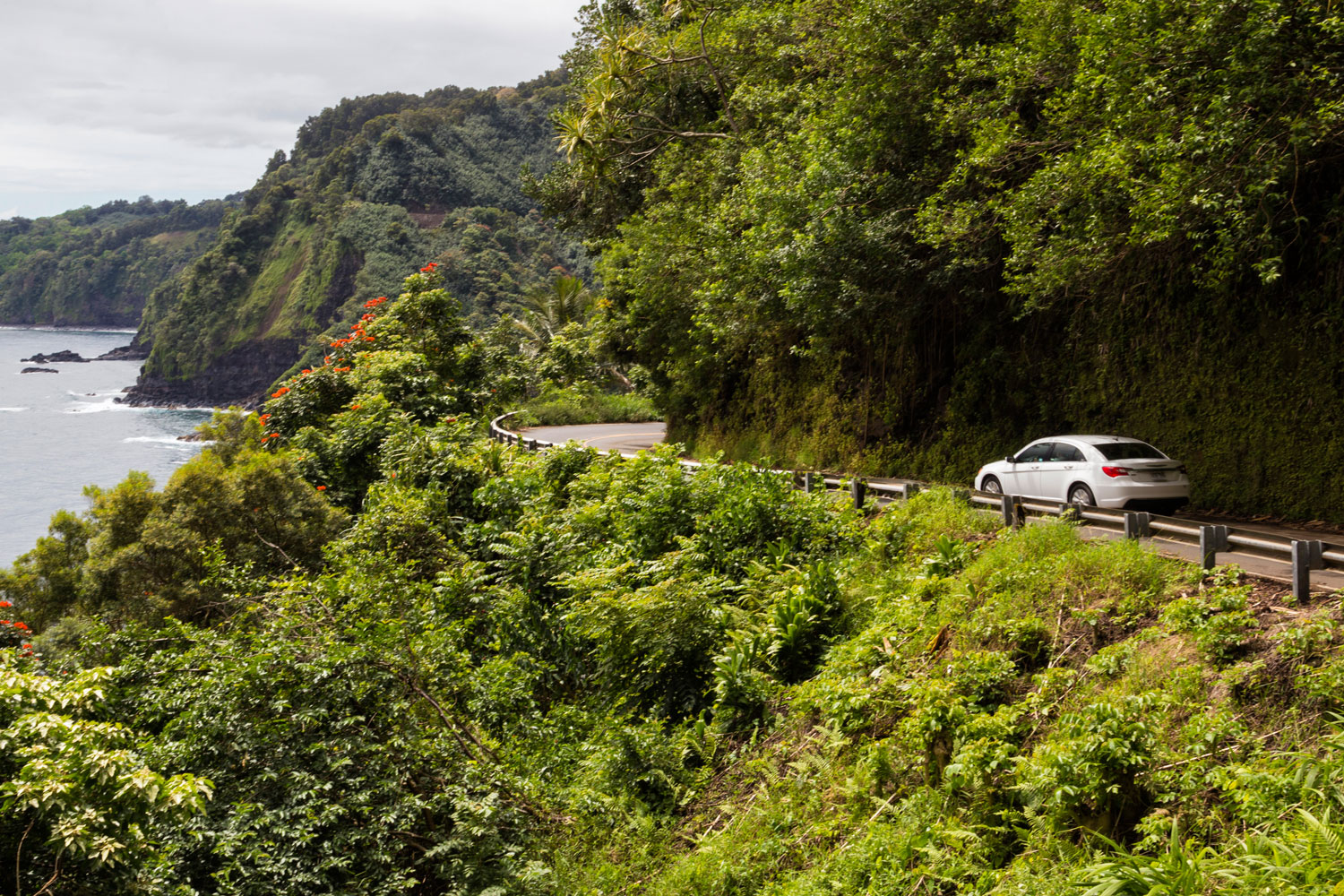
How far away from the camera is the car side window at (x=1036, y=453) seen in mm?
13062

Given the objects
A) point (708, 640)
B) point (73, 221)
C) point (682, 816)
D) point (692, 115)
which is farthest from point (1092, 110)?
point (73, 221)

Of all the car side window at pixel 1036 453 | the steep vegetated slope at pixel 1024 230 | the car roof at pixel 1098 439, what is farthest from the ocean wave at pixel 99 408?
the car roof at pixel 1098 439

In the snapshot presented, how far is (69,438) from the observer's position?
70.8m

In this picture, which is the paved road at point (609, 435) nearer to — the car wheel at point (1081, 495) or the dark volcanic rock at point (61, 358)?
the car wheel at point (1081, 495)

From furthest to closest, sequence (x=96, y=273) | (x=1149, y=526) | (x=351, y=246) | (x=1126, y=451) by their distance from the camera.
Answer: (x=96, y=273), (x=351, y=246), (x=1126, y=451), (x=1149, y=526)

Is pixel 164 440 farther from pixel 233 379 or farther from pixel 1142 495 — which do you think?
pixel 1142 495

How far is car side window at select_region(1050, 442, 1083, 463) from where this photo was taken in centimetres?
1244

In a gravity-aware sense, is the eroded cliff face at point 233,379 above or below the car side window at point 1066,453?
above

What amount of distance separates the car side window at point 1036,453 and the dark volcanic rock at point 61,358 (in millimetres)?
136194

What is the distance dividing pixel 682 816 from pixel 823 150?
11.7 metres

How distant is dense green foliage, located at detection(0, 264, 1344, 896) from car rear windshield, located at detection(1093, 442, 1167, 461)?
97.2 inches

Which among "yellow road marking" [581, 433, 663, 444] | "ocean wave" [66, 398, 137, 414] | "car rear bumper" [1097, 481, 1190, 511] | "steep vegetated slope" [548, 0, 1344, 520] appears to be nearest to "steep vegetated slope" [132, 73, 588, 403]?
"ocean wave" [66, 398, 137, 414]

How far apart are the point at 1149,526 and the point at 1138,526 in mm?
99

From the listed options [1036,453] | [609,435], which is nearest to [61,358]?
[609,435]
